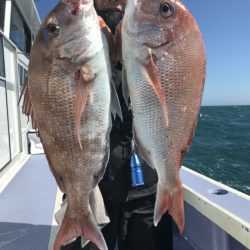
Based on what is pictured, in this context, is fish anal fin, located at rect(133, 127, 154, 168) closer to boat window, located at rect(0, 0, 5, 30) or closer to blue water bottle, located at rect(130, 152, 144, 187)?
blue water bottle, located at rect(130, 152, 144, 187)

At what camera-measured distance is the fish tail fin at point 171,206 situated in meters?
1.74

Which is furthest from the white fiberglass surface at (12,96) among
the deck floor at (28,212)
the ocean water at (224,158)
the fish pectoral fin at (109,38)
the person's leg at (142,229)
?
the ocean water at (224,158)

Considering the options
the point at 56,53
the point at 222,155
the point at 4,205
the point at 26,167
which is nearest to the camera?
the point at 56,53

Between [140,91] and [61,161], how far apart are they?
18.5 inches

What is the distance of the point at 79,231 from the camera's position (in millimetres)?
1747

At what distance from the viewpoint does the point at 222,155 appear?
47.4 feet

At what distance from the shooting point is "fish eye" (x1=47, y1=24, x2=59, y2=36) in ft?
5.43

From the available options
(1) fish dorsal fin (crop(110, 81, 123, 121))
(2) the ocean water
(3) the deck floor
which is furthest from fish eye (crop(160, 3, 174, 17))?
(2) the ocean water

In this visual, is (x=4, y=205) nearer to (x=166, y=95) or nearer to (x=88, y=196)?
(x=88, y=196)

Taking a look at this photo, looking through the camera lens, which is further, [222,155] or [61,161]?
[222,155]

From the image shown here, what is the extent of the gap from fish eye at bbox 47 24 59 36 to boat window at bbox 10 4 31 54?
6.14 metres

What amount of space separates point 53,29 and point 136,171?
0.89m

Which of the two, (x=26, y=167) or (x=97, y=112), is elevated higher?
(x=97, y=112)

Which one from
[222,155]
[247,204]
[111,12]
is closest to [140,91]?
[111,12]
